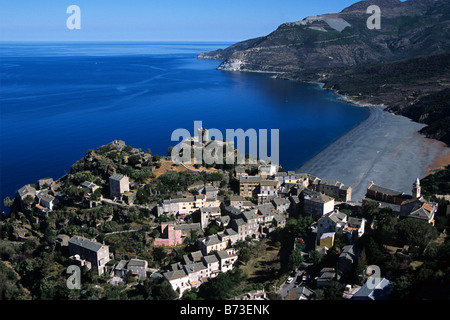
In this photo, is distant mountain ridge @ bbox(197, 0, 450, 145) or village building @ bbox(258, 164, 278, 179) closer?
village building @ bbox(258, 164, 278, 179)

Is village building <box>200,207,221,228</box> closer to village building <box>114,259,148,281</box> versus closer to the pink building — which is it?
the pink building

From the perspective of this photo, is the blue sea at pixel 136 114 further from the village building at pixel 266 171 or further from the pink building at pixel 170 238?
the pink building at pixel 170 238

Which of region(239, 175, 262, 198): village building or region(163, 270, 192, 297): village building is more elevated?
region(239, 175, 262, 198): village building

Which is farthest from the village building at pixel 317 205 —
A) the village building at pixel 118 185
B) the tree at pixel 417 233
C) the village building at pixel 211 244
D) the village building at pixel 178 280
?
the village building at pixel 118 185

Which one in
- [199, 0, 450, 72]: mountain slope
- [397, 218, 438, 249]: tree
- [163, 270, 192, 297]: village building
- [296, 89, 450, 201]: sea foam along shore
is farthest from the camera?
[199, 0, 450, 72]: mountain slope

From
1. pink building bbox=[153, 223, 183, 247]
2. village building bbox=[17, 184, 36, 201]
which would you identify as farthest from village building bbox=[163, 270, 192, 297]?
village building bbox=[17, 184, 36, 201]

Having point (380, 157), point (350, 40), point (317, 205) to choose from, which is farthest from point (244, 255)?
point (350, 40)

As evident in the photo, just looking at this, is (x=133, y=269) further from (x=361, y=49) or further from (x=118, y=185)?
(x=361, y=49)
